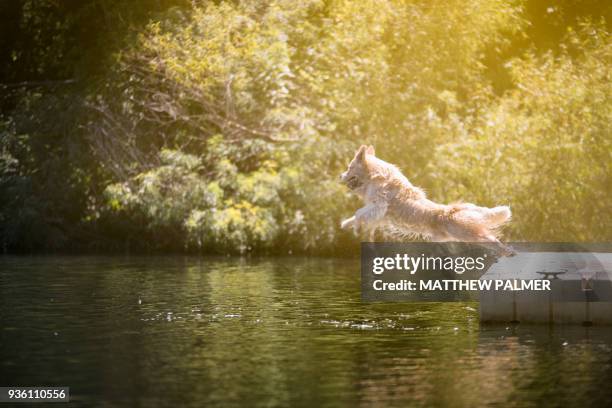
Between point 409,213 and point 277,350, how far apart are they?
4365 millimetres

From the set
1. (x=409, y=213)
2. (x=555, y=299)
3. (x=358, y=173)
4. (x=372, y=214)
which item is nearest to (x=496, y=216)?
(x=409, y=213)

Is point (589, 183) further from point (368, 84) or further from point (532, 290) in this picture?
point (532, 290)

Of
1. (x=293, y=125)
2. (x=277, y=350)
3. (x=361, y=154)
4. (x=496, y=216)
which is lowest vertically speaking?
(x=277, y=350)

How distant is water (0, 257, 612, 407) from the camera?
509 inches

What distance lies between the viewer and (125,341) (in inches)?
677

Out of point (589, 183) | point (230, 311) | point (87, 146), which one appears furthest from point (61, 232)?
point (230, 311)

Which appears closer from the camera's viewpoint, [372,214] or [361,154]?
[372,214]

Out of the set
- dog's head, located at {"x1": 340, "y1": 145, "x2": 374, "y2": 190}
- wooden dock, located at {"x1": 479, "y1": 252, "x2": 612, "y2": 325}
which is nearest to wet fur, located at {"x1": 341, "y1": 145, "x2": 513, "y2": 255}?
dog's head, located at {"x1": 340, "y1": 145, "x2": 374, "y2": 190}

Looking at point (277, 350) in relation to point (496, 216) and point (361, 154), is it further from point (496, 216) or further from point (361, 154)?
point (361, 154)

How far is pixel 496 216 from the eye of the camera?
19047mm

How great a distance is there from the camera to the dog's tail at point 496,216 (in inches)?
749

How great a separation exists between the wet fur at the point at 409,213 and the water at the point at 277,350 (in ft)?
4.90

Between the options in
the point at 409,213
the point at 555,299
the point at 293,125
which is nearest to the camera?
the point at 555,299

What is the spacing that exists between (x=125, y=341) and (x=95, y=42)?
26.3 metres
